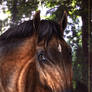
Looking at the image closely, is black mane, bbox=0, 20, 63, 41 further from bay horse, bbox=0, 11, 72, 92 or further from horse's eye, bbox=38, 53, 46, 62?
horse's eye, bbox=38, 53, 46, 62

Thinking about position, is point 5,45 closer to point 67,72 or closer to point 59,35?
point 59,35

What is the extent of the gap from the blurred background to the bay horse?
255 centimetres

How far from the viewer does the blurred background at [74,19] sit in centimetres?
458

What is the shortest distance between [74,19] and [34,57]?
3.45 meters

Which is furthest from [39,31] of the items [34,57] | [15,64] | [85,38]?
[85,38]

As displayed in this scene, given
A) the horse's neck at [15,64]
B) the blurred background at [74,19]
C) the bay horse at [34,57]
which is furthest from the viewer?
the blurred background at [74,19]

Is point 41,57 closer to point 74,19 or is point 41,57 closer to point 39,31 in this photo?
point 39,31

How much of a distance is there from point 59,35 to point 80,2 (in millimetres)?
3115

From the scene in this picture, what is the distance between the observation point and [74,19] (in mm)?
5141

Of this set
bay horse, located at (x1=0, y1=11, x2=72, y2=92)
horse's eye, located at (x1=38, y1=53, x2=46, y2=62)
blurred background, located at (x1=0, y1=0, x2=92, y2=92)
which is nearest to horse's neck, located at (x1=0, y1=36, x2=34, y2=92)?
bay horse, located at (x1=0, y1=11, x2=72, y2=92)

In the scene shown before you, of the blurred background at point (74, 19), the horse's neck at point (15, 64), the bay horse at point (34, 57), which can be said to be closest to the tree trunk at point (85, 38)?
the blurred background at point (74, 19)

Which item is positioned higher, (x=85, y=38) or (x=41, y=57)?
(x=41, y=57)

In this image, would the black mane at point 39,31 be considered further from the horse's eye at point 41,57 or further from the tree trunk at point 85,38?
the tree trunk at point 85,38

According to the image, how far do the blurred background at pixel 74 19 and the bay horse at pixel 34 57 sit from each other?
2550mm
